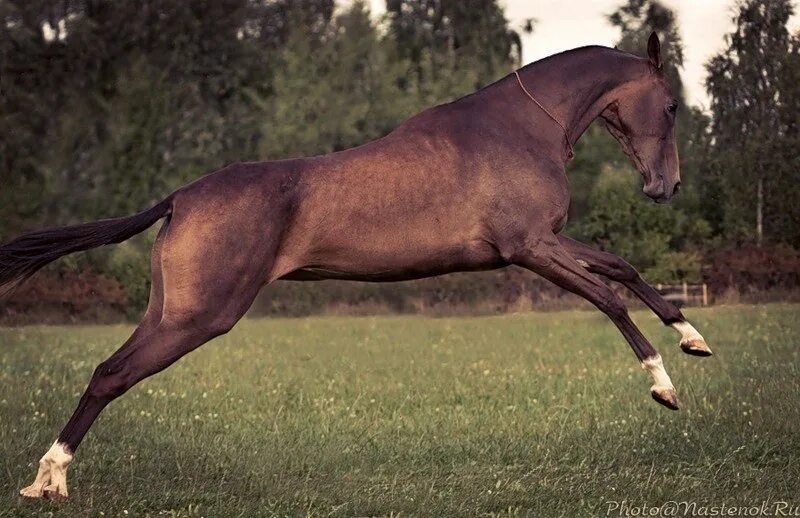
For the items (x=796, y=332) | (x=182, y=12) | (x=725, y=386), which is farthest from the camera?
(x=182, y=12)

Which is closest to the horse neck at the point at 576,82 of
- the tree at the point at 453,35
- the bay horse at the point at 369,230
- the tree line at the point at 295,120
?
the bay horse at the point at 369,230

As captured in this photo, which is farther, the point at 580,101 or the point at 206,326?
the point at 580,101

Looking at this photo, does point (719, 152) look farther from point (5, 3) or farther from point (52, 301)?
point (5, 3)

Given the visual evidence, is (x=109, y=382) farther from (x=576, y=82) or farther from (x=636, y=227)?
(x=636, y=227)

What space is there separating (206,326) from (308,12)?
41847 millimetres

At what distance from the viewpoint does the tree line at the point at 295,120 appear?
1316 inches

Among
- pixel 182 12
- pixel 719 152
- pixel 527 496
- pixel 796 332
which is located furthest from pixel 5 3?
pixel 527 496

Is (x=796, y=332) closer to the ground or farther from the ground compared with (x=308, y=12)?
closer to the ground

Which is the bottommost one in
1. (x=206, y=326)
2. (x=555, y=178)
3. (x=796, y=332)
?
(x=796, y=332)

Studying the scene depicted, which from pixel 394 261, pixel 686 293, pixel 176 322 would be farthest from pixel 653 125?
pixel 686 293

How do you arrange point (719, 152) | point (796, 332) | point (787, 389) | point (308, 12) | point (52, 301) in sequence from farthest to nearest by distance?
point (308, 12)
point (719, 152)
point (52, 301)
point (796, 332)
point (787, 389)

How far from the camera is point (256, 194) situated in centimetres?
748

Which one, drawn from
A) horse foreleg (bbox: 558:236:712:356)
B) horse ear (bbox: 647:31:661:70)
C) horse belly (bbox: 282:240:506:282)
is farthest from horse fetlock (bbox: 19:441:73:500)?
horse ear (bbox: 647:31:661:70)

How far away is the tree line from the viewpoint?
110ft
